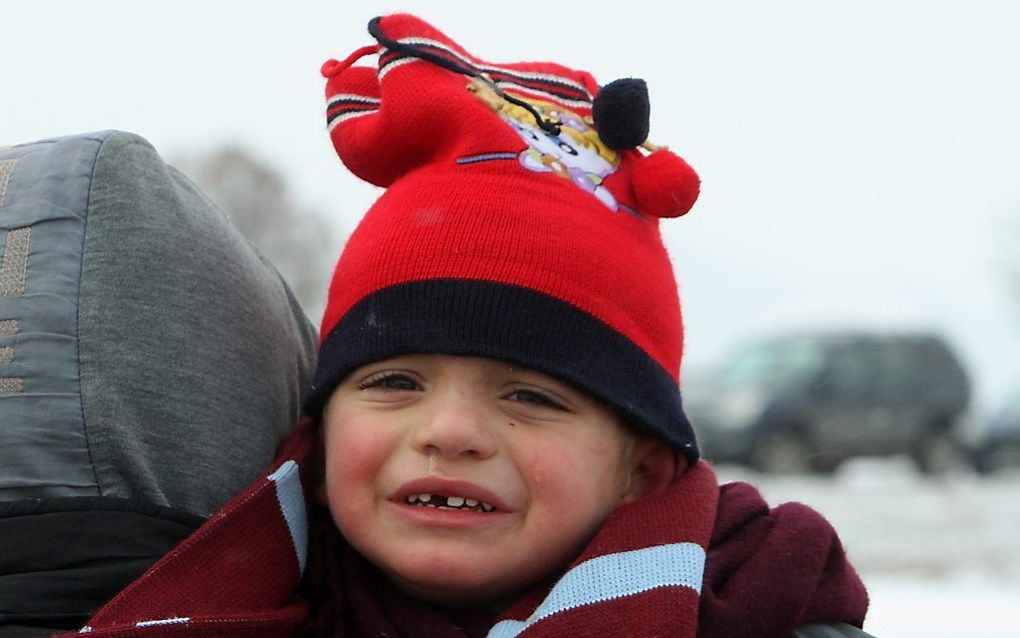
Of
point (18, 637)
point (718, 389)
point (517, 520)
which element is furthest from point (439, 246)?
point (718, 389)

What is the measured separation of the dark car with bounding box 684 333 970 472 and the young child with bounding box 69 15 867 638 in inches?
416

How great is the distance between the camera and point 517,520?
1796 mm

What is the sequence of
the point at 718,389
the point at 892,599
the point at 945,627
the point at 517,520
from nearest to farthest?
the point at 517,520
the point at 945,627
the point at 892,599
the point at 718,389

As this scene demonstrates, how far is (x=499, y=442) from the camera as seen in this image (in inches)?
70.1

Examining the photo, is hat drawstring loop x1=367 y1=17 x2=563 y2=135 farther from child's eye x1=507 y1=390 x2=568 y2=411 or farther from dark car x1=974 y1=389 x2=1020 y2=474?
dark car x1=974 y1=389 x2=1020 y2=474

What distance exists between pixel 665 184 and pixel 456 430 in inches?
20.5

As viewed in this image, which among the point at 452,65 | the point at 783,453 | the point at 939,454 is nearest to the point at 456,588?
the point at 452,65

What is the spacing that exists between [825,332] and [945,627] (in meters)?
8.22

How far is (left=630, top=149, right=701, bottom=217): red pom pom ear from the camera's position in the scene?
1.96 meters

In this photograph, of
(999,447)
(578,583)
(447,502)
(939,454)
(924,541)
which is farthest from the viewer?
(999,447)

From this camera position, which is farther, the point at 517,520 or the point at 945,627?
the point at 945,627

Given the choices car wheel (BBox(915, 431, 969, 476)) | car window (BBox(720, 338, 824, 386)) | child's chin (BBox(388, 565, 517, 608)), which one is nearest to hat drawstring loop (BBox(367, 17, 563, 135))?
child's chin (BBox(388, 565, 517, 608))

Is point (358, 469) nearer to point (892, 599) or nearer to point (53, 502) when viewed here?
point (53, 502)

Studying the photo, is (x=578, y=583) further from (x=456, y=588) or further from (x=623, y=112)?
(x=623, y=112)
